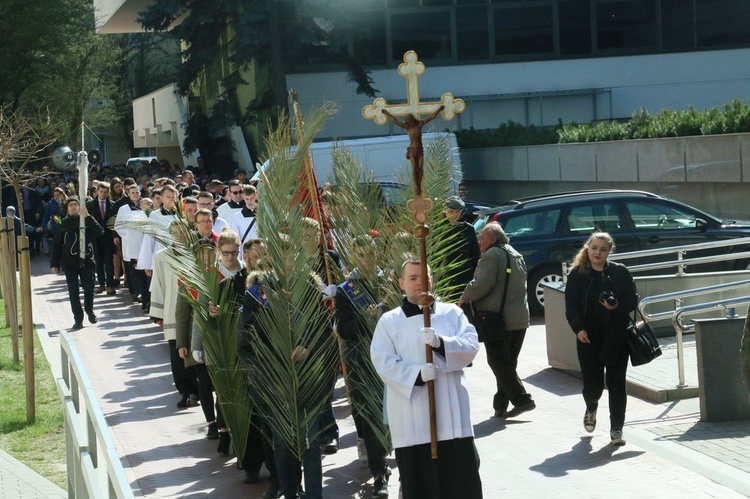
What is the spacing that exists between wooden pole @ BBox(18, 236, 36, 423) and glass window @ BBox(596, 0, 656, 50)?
3148 cm

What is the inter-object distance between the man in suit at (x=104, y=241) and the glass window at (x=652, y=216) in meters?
8.42

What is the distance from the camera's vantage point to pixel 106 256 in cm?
2186

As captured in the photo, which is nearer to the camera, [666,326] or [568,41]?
[666,326]

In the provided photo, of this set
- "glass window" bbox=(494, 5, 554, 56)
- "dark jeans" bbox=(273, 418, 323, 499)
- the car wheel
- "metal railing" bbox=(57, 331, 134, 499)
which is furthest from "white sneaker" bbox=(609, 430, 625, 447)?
"glass window" bbox=(494, 5, 554, 56)

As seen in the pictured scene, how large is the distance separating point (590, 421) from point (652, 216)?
761cm

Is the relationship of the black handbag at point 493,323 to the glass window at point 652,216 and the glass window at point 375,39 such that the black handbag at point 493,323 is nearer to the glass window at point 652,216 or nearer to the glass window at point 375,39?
the glass window at point 652,216

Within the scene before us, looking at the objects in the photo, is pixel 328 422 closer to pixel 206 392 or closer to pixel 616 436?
pixel 206 392

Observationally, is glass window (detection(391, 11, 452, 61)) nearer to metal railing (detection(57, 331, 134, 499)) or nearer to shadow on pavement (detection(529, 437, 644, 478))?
shadow on pavement (detection(529, 437, 644, 478))

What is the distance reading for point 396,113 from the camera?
22.6ft

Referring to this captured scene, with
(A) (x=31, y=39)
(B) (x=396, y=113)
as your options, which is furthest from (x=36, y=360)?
(A) (x=31, y=39)

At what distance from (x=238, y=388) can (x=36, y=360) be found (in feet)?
23.9

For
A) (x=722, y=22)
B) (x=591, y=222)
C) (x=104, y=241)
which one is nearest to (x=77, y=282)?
(x=104, y=241)

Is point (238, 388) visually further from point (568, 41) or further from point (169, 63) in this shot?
point (169, 63)

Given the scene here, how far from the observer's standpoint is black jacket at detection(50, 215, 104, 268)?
17672 millimetres
